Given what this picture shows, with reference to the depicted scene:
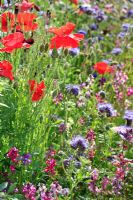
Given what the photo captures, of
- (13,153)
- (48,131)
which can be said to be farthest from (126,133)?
(13,153)

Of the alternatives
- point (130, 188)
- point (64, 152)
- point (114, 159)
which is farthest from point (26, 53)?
point (130, 188)

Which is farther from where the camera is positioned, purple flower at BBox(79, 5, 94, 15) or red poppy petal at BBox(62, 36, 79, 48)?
purple flower at BBox(79, 5, 94, 15)

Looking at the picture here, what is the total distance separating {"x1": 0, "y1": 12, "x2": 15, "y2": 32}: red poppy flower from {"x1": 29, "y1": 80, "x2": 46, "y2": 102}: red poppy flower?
311 millimetres

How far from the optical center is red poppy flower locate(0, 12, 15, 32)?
2602 millimetres

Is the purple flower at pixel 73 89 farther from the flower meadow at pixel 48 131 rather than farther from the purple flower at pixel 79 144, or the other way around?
the purple flower at pixel 79 144

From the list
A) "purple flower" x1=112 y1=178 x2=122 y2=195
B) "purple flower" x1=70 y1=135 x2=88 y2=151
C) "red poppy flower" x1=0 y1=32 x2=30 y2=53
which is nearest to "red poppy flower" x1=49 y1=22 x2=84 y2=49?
"red poppy flower" x1=0 y1=32 x2=30 y2=53

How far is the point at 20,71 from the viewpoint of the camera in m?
2.96

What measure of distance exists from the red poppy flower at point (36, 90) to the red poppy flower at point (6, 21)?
31 cm

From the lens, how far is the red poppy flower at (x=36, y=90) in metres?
2.46

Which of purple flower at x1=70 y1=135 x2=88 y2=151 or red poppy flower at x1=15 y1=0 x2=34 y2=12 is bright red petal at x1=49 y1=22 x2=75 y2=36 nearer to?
red poppy flower at x1=15 y1=0 x2=34 y2=12

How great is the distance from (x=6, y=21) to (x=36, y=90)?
1.44 feet

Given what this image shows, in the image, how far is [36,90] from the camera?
2.45m

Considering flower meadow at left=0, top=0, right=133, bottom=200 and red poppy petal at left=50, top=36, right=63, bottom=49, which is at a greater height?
red poppy petal at left=50, top=36, right=63, bottom=49

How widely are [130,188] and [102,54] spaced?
2082mm
